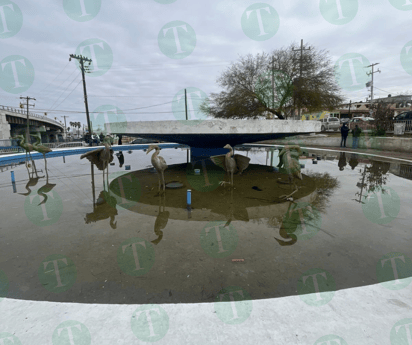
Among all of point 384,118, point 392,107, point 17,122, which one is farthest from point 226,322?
point 392,107

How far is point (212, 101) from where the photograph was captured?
1176 inches

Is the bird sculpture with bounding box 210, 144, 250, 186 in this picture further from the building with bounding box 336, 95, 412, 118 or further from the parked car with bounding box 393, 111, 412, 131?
the building with bounding box 336, 95, 412, 118

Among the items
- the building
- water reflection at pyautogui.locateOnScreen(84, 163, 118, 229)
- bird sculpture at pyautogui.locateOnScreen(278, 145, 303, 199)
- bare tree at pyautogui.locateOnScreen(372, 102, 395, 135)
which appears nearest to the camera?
water reflection at pyautogui.locateOnScreen(84, 163, 118, 229)

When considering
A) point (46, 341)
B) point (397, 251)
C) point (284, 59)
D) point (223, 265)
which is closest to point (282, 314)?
point (223, 265)

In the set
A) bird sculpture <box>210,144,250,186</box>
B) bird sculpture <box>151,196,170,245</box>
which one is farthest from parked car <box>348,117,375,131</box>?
bird sculpture <box>151,196,170,245</box>

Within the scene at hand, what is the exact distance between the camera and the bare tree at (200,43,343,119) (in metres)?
24.7

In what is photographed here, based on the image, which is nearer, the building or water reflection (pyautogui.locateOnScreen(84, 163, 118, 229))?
water reflection (pyautogui.locateOnScreen(84, 163, 118, 229))

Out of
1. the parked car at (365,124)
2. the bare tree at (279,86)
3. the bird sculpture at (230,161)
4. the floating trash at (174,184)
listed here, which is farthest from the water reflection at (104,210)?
Result: the parked car at (365,124)

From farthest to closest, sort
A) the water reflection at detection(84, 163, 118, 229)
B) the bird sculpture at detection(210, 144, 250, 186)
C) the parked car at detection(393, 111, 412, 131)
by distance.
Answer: the parked car at detection(393, 111, 412, 131), the bird sculpture at detection(210, 144, 250, 186), the water reflection at detection(84, 163, 118, 229)

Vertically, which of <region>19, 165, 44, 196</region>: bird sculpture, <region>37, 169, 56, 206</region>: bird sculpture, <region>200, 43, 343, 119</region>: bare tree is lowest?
<region>37, 169, 56, 206</region>: bird sculpture

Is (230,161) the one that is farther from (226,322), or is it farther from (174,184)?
(226,322)

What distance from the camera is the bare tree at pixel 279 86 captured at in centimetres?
2467

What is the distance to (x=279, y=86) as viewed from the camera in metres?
25.0

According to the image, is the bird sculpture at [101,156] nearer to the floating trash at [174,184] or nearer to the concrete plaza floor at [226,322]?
the floating trash at [174,184]
